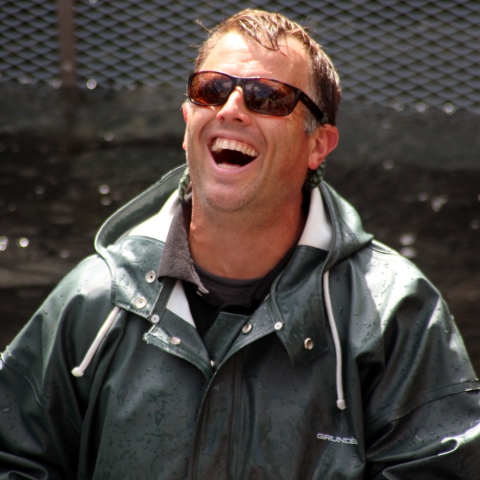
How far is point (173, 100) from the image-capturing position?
6410mm

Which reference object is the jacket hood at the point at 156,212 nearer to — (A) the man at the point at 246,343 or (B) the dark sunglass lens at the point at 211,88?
(A) the man at the point at 246,343

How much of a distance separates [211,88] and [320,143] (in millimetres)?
393

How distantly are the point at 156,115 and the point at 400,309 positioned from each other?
4052mm

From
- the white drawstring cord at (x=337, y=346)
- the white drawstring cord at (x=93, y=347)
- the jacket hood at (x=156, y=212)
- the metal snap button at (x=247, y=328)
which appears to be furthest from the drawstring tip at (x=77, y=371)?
the white drawstring cord at (x=337, y=346)

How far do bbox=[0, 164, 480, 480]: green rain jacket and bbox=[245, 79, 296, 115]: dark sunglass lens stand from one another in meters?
0.39

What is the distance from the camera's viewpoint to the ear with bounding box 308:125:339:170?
2.66 metres

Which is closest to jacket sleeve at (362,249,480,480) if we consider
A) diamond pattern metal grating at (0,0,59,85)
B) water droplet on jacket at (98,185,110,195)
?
water droplet on jacket at (98,185,110,195)

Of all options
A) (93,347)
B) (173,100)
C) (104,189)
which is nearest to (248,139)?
(93,347)

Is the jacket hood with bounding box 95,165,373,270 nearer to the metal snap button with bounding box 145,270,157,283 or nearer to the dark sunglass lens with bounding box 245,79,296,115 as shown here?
the metal snap button with bounding box 145,270,157,283

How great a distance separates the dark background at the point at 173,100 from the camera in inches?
206

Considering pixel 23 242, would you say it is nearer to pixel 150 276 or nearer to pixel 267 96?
pixel 150 276

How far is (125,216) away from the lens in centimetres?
271

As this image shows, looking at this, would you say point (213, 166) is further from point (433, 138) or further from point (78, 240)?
point (433, 138)

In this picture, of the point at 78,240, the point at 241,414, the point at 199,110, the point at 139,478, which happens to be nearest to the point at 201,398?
the point at 241,414
